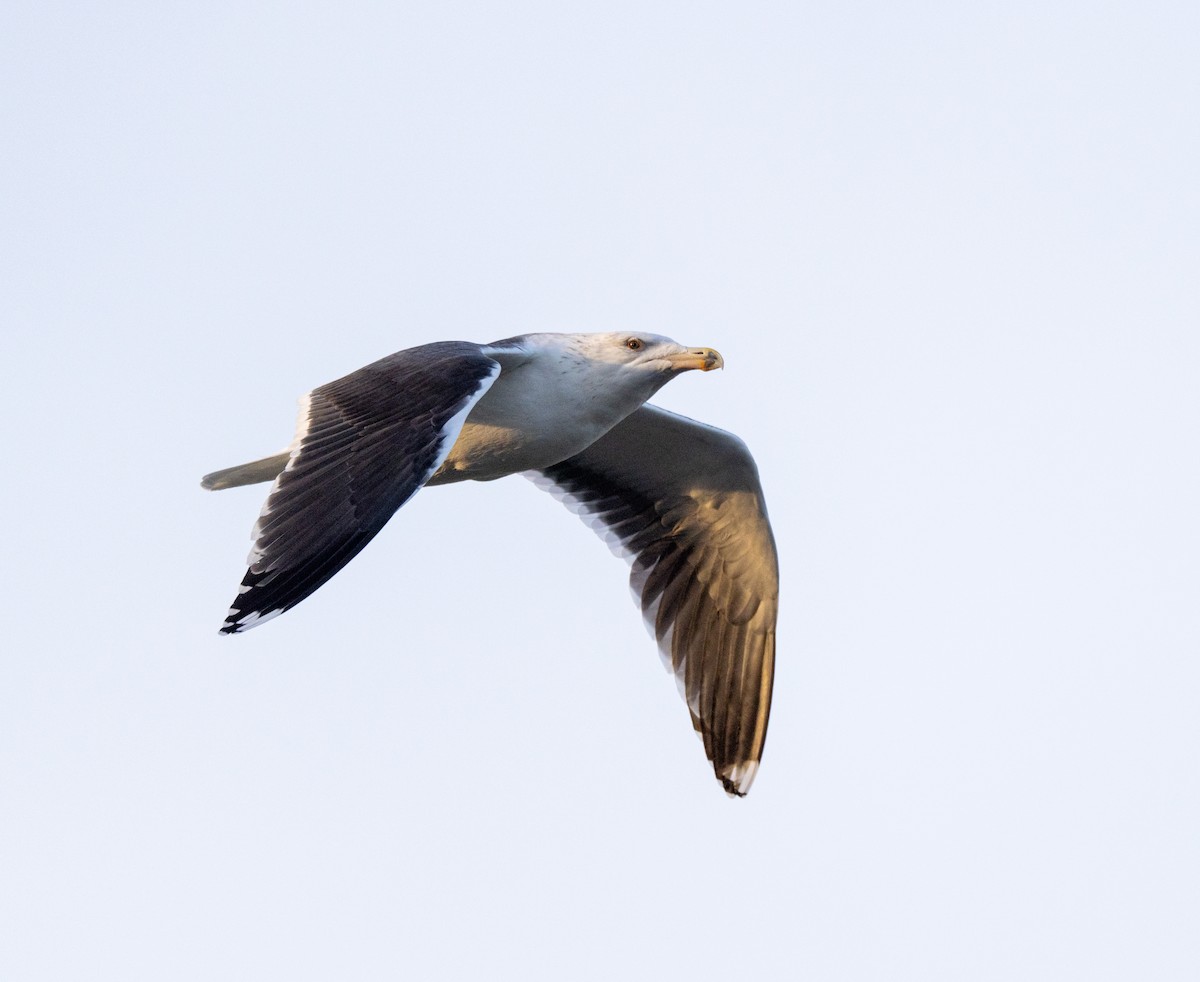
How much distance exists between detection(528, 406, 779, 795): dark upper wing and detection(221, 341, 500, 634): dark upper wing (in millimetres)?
2712

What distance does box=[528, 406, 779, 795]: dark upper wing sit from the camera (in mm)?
12906

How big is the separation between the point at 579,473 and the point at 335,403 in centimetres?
334

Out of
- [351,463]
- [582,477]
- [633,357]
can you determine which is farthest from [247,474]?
[582,477]

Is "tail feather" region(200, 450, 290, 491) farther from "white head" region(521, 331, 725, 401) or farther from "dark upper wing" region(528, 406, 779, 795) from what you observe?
"dark upper wing" region(528, 406, 779, 795)

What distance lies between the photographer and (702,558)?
13.2m

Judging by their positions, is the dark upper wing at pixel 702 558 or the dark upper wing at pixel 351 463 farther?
the dark upper wing at pixel 702 558

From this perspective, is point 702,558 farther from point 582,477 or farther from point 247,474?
point 247,474

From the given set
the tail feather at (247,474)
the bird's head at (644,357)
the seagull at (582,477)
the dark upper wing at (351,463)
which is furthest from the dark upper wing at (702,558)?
the dark upper wing at (351,463)

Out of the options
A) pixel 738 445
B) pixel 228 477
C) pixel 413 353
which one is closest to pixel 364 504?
pixel 413 353

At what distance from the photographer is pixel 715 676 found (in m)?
13.0

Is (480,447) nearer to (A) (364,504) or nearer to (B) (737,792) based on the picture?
(A) (364,504)

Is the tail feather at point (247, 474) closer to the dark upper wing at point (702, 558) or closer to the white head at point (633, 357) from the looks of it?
the white head at point (633, 357)

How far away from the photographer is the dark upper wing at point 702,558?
42.3ft

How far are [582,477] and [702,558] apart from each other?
101 centimetres
